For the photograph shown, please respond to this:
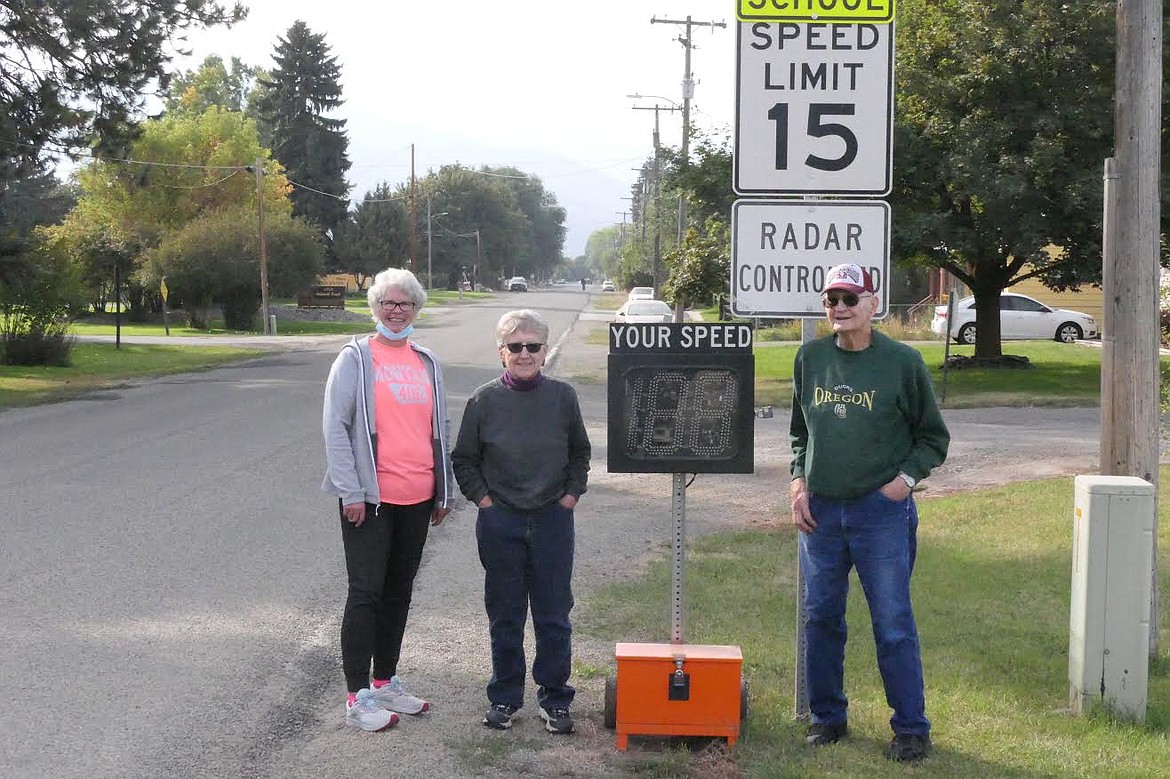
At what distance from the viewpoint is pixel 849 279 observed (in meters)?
5.16

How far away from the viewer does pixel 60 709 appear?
18.8ft

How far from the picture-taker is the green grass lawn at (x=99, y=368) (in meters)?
24.3

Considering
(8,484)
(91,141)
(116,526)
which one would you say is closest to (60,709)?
(116,526)

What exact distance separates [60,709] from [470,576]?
352 cm

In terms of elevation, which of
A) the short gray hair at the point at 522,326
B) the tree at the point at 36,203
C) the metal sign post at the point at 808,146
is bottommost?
the short gray hair at the point at 522,326

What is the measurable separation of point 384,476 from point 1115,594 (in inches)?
121

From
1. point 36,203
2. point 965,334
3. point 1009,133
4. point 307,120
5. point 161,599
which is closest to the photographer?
point 161,599

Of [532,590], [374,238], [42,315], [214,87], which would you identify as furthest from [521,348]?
[214,87]

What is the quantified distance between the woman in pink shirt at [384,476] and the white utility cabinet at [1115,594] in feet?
8.93

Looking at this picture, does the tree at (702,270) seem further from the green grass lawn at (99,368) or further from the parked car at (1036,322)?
the parked car at (1036,322)

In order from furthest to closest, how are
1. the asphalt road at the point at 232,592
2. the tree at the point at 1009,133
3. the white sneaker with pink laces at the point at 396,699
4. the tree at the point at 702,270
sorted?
the tree at the point at 702,270 → the tree at the point at 1009,133 → the white sneaker with pink laces at the point at 396,699 → the asphalt road at the point at 232,592

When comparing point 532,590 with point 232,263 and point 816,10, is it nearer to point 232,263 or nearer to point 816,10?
point 816,10

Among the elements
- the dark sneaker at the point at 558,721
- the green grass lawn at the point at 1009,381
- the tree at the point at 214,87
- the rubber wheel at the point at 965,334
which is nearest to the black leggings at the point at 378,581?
the dark sneaker at the point at 558,721

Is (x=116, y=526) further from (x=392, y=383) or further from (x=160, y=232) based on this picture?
(x=160, y=232)
